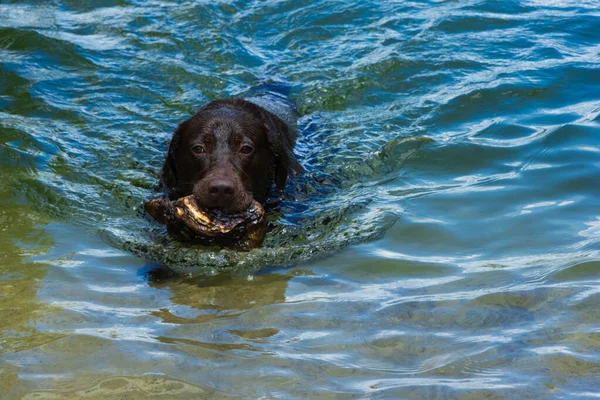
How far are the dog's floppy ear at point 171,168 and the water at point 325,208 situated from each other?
0.35 m

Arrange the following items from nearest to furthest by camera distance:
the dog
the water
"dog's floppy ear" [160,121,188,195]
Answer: the water
the dog
"dog's floppy ear" [160,121,188,195]

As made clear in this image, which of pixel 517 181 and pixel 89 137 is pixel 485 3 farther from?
pixel 89 137

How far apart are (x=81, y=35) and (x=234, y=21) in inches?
74.5

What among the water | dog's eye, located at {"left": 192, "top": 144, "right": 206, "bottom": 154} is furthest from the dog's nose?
dog's eye, located at {"left": 192, "top": 144, "right": 206, "bottom": 154}

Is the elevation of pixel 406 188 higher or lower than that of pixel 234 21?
lower

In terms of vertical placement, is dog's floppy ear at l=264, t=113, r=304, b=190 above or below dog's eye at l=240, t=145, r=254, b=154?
below

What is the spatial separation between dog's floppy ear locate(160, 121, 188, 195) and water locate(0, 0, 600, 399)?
35cm

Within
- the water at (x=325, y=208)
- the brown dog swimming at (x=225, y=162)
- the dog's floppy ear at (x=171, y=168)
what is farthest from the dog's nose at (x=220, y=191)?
the dog's floppy ear at (x=171, y=168)

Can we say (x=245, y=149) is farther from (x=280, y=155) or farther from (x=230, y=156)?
(x=280, y=155)

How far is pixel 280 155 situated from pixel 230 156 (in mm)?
576

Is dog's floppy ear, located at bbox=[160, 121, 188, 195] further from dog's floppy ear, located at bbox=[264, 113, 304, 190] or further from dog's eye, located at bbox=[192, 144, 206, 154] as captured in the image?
dog's floppy ear, located at bbox=[264, 113, 304, 190]

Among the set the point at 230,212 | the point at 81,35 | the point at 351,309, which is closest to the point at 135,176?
the point at 230,212

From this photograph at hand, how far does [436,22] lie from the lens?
950 cm

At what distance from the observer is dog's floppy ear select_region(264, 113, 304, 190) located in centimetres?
580
